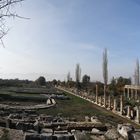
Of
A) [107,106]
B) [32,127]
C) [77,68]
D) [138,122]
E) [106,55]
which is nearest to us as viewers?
[32,127]

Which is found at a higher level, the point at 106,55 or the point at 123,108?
the point at 106,55

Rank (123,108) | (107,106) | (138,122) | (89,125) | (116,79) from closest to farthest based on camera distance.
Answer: (89,125) → (138,122) → (123,108) → (107,106) → (116,79)

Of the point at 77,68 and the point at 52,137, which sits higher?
the point at 77,68

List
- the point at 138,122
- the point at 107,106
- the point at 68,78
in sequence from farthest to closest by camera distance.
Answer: the point at 68,78, the point at 107,106, the point at 138,122

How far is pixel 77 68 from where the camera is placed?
85188 millimetres

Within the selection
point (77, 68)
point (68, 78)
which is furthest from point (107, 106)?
point (68, 78)

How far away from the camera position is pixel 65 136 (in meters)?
13.6

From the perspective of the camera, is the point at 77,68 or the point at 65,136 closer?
the point at 65,136

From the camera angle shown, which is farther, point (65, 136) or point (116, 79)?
point (116, 79)

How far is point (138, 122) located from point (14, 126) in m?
9.95

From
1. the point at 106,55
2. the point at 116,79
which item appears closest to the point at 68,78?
the point at 116,79

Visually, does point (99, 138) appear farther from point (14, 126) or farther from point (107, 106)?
point (107, 106)

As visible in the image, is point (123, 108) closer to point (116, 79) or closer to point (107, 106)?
point (107, 106)

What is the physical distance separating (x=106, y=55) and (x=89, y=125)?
29292mm
